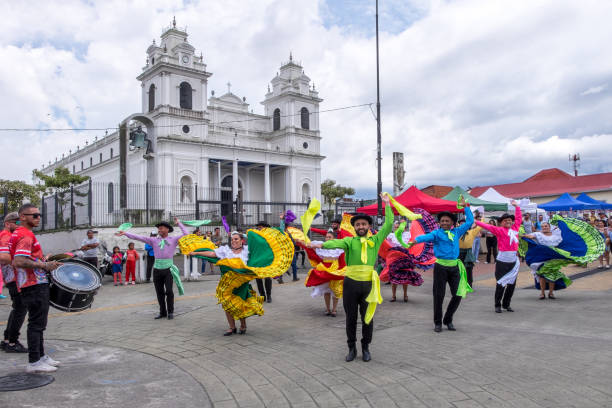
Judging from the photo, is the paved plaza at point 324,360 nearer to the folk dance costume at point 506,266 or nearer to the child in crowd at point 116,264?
the folk dance costume at point 506,266

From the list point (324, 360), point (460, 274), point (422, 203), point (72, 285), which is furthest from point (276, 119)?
point (324, 360)

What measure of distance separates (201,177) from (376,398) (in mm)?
33282

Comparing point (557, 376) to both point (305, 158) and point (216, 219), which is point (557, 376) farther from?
point (305, 158)

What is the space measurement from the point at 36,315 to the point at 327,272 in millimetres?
4423

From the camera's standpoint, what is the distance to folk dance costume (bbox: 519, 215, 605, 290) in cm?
946

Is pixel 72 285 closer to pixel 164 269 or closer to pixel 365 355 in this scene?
pixel 164 269

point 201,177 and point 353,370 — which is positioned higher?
point 201,177

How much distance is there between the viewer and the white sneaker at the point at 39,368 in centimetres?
503

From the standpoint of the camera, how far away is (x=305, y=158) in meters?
42.5

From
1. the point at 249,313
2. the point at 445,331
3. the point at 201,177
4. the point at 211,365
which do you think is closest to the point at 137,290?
the point at 249,313

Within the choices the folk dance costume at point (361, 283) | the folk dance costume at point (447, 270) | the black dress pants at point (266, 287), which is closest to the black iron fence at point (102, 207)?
the black dress pants at point (266, 287)

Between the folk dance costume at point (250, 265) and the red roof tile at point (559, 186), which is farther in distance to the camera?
the red roof tile at point (559, 186)

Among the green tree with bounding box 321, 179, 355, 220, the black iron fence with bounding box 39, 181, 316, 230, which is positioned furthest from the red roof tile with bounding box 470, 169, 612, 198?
the black iron fence with bounding box 39, 181, 316, 230

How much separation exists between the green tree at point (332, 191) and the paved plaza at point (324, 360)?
155 feet
